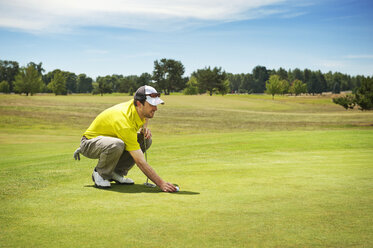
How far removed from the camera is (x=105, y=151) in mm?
5820

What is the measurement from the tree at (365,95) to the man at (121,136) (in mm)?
37525

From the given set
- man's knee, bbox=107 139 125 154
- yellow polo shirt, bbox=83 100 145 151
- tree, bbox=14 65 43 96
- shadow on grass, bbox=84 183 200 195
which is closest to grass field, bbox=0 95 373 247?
shadow on grass, bbox=84 183 200 195

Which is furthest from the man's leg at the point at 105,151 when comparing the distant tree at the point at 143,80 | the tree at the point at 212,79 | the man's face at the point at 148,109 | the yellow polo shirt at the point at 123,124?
the distant tree at the point at 143,80

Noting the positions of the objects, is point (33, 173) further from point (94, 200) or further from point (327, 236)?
point (327, 236)

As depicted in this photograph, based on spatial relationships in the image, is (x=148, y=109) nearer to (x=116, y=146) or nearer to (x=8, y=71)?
(x=116, y=146)

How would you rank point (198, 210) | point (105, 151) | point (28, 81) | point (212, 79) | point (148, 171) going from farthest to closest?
point (212, 79)
point (28, 81)
point (105, 151)
point (148, 171)
point (198, 210)

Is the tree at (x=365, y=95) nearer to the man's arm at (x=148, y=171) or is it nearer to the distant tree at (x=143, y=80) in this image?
the man's arm at (x=148, y=171)

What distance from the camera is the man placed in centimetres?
555

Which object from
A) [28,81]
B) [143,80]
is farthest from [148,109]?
[143,80]

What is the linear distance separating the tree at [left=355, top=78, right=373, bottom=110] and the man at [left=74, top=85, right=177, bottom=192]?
37.5 meters

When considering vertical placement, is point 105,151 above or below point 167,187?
above

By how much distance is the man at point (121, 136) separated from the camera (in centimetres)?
555

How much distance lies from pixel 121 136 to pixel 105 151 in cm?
40

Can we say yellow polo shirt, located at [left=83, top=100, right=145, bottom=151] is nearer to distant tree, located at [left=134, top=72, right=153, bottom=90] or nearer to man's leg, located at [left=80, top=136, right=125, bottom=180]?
man's leg, located at [left=80, top=136, right=125, bottom=180]
